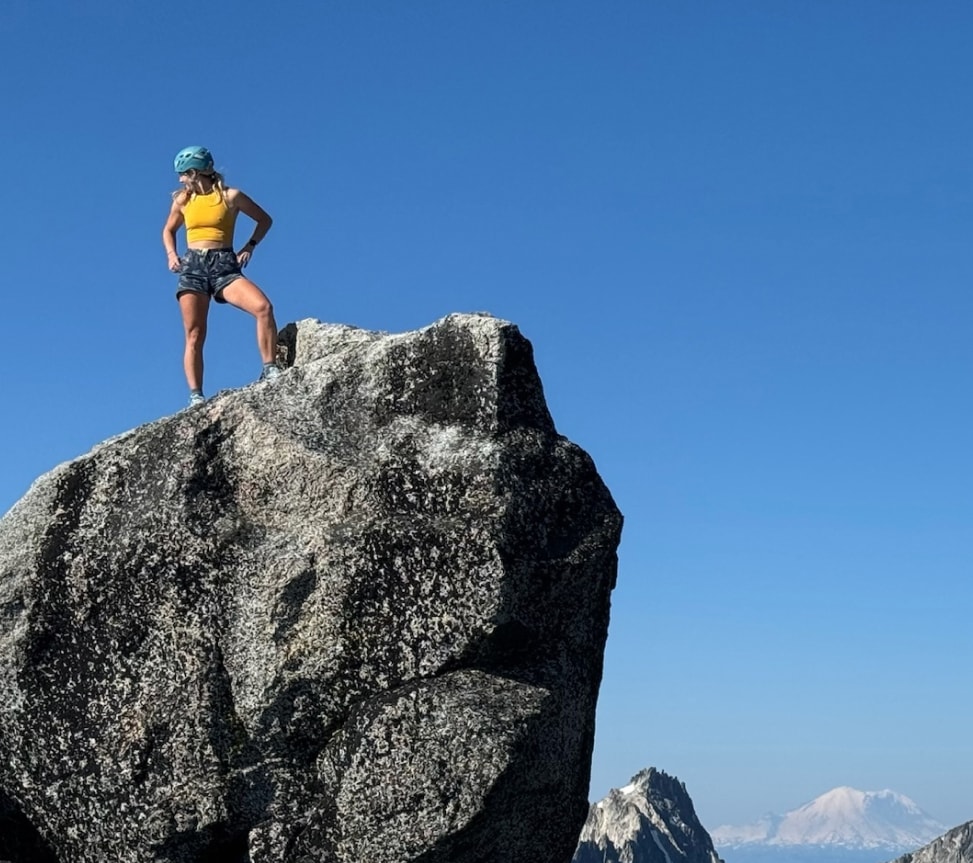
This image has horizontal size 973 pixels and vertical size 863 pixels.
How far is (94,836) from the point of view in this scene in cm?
1419

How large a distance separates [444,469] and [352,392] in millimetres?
1503

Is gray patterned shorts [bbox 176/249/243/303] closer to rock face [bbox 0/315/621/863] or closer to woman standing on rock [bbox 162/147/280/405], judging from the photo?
woman standing on rock [bbox 162/147/280/405]

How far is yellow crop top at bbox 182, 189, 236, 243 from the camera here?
55.5 feet

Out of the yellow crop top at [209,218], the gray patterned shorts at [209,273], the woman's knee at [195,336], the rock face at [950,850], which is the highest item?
the yellow crop top at [209,218]

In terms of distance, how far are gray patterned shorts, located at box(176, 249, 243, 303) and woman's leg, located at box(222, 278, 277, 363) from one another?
0.82 feet

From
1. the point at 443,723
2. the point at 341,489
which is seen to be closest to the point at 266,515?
the point at 341,489

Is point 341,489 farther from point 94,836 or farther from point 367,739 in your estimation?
point 94,836

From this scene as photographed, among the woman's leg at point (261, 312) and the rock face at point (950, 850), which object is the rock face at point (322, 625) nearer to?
the woman's leg at point (261, 312)

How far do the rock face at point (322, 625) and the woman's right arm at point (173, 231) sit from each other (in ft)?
8.72

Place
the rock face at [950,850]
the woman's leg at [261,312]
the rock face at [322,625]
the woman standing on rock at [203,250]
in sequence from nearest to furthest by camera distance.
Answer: the rock face at [322,625]
the woman's leg at [261,312]
the woman standing on rock at [203,250]
the rock face at [950,850]

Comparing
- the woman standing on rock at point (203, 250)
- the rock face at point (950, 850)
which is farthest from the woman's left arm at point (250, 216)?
the rock face at point (950, 850)

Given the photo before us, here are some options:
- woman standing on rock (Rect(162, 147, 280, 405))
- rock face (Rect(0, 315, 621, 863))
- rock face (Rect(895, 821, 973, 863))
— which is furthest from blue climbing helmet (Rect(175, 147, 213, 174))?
rock face (Rect(895, 821, 973, 863))

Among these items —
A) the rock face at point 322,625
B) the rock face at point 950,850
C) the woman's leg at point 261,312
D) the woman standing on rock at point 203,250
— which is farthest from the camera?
the rock face at point 950,850

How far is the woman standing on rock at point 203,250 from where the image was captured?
16812mm
